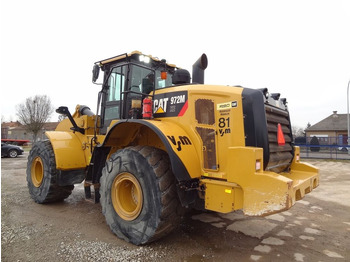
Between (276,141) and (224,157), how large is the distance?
925 mm

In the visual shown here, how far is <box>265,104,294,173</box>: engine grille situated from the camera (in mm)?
3602

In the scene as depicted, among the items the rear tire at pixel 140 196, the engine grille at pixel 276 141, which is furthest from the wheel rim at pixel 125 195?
the engine grille at pixel 276 141

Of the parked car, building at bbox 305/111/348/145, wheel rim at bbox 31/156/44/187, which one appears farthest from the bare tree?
building at bbox 305/111/348/145

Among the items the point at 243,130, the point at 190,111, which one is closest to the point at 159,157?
the point at 190,111

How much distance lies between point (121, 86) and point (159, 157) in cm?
199

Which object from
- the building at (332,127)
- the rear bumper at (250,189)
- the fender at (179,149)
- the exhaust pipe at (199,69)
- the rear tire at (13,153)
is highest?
the building at (332,127)

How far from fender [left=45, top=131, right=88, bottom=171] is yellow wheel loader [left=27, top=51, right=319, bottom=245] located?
82 cm

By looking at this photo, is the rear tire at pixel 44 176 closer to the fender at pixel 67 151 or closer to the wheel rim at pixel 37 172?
the wheel rim at pixel 37 172

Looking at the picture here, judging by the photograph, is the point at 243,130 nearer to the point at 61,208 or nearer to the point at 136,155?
the point at 136,155

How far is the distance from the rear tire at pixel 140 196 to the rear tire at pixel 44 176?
1.93 meters

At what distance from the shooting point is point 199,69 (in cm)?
458

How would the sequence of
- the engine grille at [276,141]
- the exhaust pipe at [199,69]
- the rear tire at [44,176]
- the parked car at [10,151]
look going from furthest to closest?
the parked car at [10,151] < the rear tire at [44,176] < the exhaust pipe at [199,69] < the engine grille at [276,141]

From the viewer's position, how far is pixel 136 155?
145 inches

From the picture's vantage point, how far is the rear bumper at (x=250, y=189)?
2.87 metres
